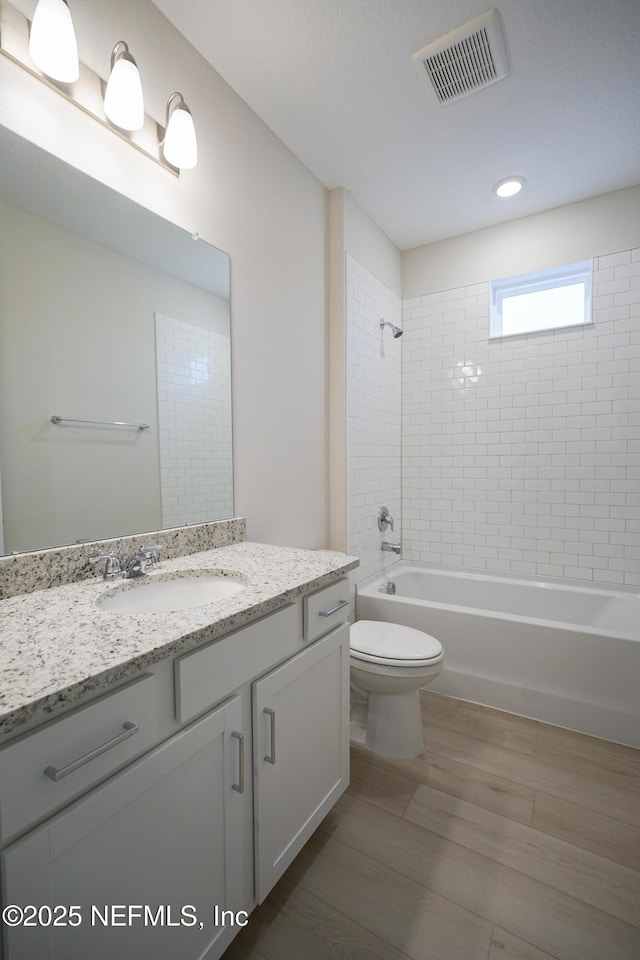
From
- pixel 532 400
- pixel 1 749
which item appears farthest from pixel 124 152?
pixel 532 400

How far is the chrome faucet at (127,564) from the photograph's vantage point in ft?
3.81

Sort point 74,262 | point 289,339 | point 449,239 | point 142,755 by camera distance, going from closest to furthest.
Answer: point 142,755
point 74,262
point 289,339
point 449,239

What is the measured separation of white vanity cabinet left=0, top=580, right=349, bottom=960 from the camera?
0.59 metres

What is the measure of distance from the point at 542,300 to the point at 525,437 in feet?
2.96

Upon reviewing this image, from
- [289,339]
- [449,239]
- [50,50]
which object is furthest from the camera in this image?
[449,239]

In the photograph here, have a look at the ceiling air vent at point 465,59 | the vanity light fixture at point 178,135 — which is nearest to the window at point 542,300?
the ceiling air vent at point 465,59

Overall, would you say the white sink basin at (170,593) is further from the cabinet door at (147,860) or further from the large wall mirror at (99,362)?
the cabinet door at (147,860)

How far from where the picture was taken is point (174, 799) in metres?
0.80

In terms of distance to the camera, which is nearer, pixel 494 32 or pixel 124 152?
pixel 124 152

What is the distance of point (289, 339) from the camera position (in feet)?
6.55

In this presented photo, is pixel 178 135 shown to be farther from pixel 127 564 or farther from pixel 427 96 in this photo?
pixel 127 564

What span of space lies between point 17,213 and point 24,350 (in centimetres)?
34

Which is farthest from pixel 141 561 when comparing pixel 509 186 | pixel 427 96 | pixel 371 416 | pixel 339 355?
pixel 509 186

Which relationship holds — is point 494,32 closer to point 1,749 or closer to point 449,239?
point 449,239
